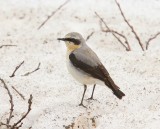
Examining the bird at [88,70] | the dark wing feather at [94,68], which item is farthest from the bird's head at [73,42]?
the dark wing feather at [94,68]

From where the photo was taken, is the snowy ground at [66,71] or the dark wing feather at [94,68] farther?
the dark wing feather at [94,68]

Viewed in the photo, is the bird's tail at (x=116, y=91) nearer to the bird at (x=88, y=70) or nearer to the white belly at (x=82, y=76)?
the bird at (x=88, y=70)

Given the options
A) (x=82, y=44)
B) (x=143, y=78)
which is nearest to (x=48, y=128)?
(x=82, y=44)

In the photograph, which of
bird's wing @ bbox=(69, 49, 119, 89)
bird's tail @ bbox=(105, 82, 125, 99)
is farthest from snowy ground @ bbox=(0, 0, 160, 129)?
bird's wing @ bbox=(69, 49, 119, 89)

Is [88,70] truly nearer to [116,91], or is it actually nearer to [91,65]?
[91,65]

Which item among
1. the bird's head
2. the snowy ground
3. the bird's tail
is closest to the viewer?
the snowy ground

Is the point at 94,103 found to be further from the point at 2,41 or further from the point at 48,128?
the point at 2,41

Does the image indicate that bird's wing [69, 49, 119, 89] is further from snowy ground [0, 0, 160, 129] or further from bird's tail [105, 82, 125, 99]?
snowy ground [0, 0, 160, 129]
